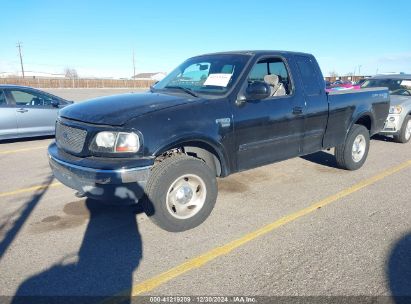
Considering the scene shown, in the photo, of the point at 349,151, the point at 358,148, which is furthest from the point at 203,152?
the point at 358,148

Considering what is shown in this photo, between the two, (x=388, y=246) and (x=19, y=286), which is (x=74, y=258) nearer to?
(x=19, y=286)

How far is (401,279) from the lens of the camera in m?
2.95

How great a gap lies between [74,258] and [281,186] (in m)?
3.26

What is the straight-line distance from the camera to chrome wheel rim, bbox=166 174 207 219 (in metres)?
3.74

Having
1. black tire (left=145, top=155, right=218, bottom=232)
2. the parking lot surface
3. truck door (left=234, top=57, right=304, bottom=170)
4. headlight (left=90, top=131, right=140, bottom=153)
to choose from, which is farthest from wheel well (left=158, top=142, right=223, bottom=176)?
the parking lot surface

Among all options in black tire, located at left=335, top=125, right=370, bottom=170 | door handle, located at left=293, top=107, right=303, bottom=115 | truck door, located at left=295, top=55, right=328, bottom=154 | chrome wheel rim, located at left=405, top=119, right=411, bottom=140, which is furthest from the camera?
chrome wheel rim, located at left=405, top=119, right=411, bottom=140

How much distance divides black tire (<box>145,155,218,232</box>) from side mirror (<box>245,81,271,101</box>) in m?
1.04

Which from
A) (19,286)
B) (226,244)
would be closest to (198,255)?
(226,244)

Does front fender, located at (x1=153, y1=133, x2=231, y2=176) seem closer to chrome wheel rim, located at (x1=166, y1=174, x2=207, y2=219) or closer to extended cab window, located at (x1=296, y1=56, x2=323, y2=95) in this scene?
chrome wheel rim, located at (x1=166, y1=174, x2=207, y2=219)

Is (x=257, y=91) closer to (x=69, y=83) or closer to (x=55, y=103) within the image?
(x=55, y=103)

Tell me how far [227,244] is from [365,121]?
4352 millimetres

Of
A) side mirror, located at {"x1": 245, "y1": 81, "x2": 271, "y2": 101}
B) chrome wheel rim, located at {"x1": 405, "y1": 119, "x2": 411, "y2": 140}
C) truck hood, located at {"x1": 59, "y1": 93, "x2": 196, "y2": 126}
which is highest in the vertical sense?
side mirror, located at {"x1": 245, "y1": 81, "x2": 271, "y2": 101}

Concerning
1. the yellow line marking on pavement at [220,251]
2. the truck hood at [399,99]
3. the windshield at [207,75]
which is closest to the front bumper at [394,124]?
the truck hood at [399,99]

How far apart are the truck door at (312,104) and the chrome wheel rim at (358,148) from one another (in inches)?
44.0
